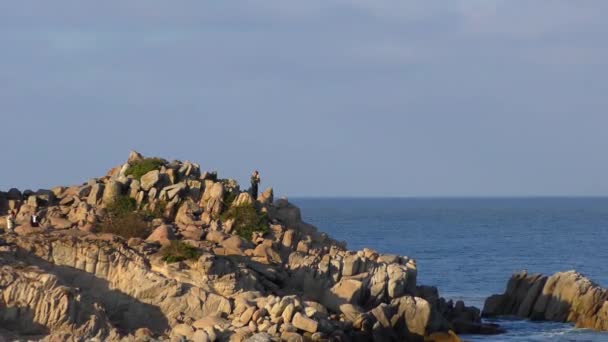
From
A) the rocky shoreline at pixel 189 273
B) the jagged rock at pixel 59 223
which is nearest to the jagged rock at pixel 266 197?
the rocky shoreline at pixel 189 273

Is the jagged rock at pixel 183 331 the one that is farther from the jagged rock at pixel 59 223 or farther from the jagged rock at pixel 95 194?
the jagged rock at pixel 95 194

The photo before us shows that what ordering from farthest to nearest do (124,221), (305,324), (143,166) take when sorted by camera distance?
(143,166)
(124,221)
(305,324)

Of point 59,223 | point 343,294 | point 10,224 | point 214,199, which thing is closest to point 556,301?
point 343,294

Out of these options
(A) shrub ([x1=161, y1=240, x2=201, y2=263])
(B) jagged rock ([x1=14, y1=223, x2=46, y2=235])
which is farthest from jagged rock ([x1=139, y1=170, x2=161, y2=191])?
(A) shrub ([x1=161, y1=240, x2=201, y2=263])

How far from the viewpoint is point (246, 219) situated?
60.6m

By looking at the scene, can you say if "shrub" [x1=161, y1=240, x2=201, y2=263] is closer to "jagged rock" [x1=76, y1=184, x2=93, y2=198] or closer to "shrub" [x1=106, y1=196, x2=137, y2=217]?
"shrub" [x1=106, y1=196, x2=137, y2=217]

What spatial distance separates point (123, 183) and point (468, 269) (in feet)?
141

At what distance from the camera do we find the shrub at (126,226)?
57.5 meters

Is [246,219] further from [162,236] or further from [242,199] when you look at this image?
[162,236]

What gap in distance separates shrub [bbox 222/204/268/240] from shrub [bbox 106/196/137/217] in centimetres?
444

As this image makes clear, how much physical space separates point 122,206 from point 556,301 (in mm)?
23717

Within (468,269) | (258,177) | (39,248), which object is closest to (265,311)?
(39,248)

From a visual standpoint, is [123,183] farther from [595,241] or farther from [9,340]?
[595,241]

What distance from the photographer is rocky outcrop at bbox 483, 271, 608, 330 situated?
Answer: 6481 cm
